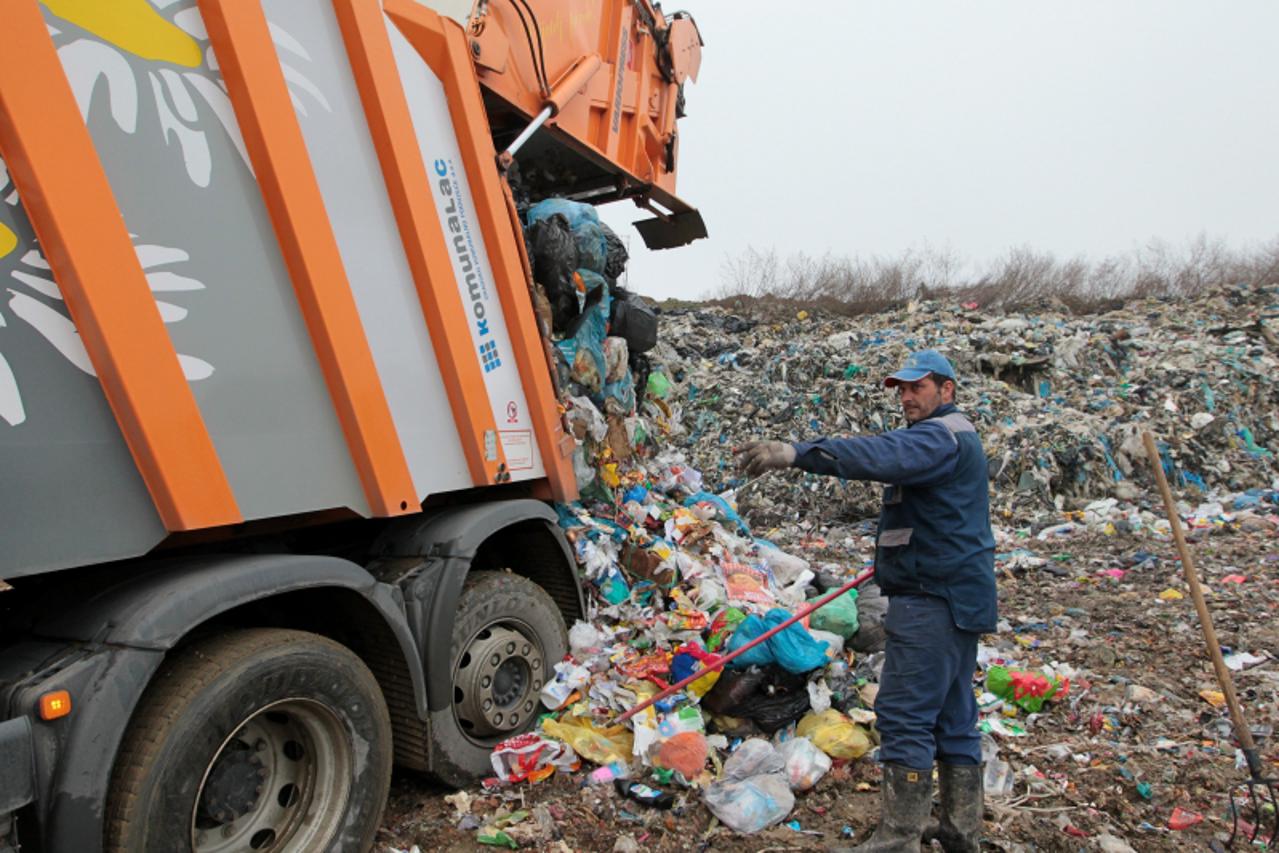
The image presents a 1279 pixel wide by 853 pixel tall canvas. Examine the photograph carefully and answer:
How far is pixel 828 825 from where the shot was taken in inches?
106

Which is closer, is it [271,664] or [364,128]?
[271,664]

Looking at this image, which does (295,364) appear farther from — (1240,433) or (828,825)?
(1240,433)

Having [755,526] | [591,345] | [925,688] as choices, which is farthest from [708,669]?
[755,526]

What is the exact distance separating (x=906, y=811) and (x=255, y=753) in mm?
1986

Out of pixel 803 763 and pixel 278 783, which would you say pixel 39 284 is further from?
pixel 803 763

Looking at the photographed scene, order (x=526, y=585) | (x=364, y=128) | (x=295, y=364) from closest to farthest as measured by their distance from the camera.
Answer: (x=295, y=364)
(x=364, y=128)
(x=526, y=585)

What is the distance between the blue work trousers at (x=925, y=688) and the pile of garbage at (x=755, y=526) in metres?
0.51

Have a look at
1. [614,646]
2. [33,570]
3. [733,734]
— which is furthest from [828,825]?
[33,570]

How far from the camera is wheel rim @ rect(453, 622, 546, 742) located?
9.29ft

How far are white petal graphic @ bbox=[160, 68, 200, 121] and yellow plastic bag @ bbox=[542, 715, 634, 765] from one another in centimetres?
244

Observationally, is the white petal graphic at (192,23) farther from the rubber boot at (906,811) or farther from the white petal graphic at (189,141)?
the rubber boot at (906,811)

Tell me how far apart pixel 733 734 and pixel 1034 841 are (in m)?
1.16

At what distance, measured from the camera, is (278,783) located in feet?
7.05

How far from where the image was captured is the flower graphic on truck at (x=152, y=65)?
170 centimetres
